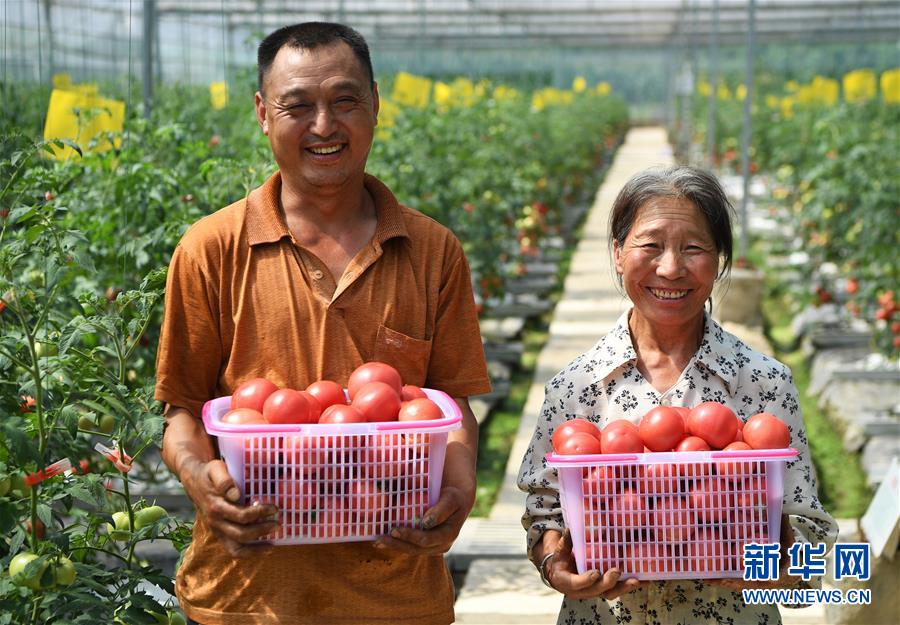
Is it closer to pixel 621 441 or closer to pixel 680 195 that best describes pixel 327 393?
pixel 621 441

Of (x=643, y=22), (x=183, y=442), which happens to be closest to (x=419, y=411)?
(x=183, y=442)

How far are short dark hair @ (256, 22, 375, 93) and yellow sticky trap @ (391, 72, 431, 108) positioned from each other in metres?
7.04

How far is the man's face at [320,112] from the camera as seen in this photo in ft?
6.70

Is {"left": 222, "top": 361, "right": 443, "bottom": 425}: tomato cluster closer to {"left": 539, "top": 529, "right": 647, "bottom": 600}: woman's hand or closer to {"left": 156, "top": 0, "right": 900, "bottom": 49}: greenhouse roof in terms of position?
{"left": 539, "top": 529, "right": 647, "bottom": 600}: woman's hand

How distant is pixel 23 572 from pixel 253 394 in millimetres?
626

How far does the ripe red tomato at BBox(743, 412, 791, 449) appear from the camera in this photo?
1951 mm

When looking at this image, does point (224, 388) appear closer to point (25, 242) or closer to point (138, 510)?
point (25, 242)

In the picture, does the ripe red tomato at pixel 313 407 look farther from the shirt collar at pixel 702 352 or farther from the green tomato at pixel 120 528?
the green tomato at pixel 120 528

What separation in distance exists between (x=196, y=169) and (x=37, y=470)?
2246mm

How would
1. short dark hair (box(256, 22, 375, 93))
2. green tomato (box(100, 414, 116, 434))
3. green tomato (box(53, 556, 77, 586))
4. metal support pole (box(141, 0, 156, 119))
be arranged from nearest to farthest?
short dark hair (box(256, 22, 375, 93))
green tomato (box(53, 556, 77, 586))
green tomato (box(100, 414, 116, 434))
metal support pole (box(141, 0, 156, 119))

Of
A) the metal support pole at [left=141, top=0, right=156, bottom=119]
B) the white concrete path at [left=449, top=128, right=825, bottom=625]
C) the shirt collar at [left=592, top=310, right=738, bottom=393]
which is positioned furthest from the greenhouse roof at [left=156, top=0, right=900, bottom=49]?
the shirt collar at [left=592, top=310, right=738, bottom=393]

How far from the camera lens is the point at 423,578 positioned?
2.11 metres

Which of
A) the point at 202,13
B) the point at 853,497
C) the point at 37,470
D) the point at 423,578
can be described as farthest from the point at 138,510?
the point at 202,13

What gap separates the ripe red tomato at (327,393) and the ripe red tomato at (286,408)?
5 cm
